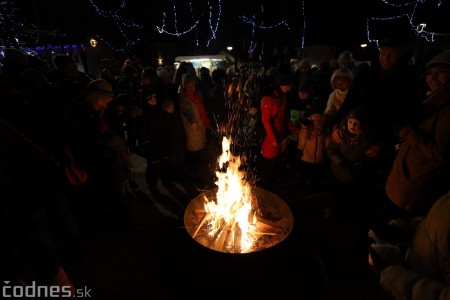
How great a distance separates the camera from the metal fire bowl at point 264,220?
11.1 feet

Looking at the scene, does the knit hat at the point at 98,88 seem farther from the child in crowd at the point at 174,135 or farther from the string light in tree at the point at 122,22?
the string light in tree at the point at 122,22

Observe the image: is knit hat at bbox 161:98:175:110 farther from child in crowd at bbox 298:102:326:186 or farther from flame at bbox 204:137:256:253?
child in crowd at bbox 298:102:326:186

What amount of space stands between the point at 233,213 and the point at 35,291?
95.8 inches

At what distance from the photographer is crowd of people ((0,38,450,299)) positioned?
1723mm

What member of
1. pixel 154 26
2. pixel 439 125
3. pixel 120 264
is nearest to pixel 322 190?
pixel 439 125

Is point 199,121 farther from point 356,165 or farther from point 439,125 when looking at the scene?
point 439,125

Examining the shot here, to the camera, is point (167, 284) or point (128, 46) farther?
point (128, 46)

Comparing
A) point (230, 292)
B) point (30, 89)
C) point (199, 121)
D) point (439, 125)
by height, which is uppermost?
point (30, 89)

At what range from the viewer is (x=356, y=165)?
12.9 feet

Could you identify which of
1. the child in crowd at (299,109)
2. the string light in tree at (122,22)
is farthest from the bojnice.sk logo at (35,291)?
the string light in tree at (122,22)

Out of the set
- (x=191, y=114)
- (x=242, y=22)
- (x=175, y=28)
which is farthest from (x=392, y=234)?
(x=175, y=28)

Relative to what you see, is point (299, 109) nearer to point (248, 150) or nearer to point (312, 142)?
point (312, 142)

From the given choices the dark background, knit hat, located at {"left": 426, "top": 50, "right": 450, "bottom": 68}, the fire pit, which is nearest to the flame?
the fire pit

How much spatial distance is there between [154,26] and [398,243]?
32.4m
